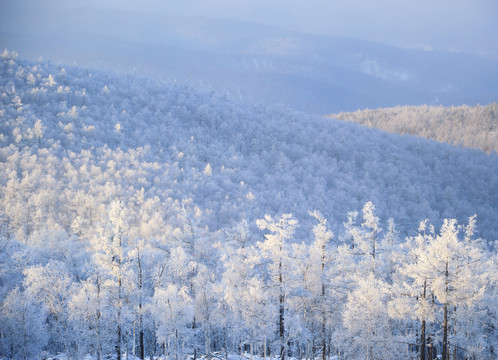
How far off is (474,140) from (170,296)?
209m

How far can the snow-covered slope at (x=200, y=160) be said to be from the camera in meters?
85.7

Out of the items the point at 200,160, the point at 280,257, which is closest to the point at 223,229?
the point at 280,257

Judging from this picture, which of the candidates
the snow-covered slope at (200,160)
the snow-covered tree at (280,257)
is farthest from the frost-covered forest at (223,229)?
the snow-covered slope at (200,160)

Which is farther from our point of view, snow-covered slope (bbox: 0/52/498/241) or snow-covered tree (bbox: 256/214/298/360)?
snow-covered slope (bbox: 0/52/498/241)

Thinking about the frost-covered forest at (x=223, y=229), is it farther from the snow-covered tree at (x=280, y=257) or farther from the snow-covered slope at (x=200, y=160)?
the snow-covered slope at (x=200, y=160)

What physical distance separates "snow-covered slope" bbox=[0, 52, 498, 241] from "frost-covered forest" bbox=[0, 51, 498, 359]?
608mm

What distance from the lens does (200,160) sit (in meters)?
118

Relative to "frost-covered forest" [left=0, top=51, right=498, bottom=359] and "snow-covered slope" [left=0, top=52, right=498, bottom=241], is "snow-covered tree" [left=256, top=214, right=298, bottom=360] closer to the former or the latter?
"frost-covered forest" [left=0, top=51, right=498, bottom=359]

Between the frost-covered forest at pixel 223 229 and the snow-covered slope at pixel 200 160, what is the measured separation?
608 mm

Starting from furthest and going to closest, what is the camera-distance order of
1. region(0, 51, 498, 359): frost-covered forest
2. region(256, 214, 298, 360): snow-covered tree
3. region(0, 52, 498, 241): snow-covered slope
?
region(0, 52, 498, 241): snow-covered slope → region(0, 51, 498, 359): frost-covered forest → region(256, 214, 298, 360): snow-covered tree

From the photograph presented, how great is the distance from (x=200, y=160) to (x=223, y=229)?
191 ft

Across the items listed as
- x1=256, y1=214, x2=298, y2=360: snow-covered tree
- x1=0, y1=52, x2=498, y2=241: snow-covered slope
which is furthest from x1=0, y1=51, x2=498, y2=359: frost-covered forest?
x1=0, y1=52, x2=498, y2=241: snow-covered slope

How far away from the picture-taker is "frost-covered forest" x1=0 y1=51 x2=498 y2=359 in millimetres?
24438

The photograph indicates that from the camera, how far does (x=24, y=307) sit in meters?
26.8
